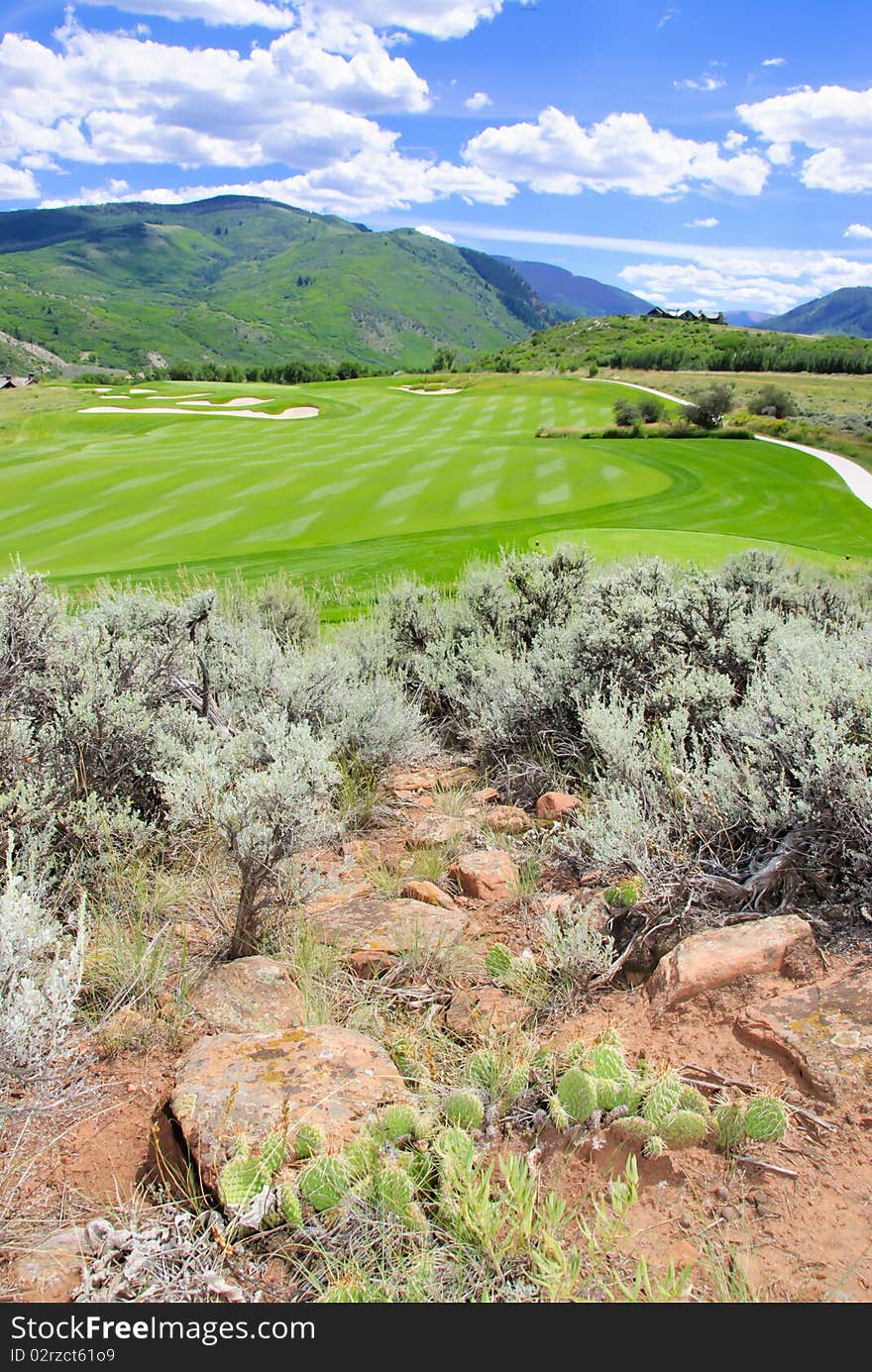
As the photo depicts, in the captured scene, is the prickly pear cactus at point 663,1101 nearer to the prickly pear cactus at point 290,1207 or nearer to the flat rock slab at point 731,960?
the flat rock slab at point 731,960

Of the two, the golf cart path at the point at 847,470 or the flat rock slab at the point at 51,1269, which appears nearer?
the flat rock slab at the point at 51,1269

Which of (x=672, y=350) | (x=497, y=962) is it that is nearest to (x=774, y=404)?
(x=672, y=350)

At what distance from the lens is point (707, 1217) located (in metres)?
1.80

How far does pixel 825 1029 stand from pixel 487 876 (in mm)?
1714

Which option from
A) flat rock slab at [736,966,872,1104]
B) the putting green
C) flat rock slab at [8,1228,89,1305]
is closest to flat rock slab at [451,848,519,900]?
flat rock slab at [736,966,872,1104]

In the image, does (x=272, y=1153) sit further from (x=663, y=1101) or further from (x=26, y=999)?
(x=663, y=1101)

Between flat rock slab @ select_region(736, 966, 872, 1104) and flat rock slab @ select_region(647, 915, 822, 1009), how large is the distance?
0.12 meters

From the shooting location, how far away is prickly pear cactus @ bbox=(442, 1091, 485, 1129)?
81.1 inches

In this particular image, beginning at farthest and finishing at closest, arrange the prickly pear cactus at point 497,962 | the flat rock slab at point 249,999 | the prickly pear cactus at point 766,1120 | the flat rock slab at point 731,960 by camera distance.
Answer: the prickly pear cactus at point 497,962 < the flat rock slab at point 249,999 < the flat rock slab at point 731,960 < the prickly pear cactus at point 766,1120

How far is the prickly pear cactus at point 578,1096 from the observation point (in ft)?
6.64

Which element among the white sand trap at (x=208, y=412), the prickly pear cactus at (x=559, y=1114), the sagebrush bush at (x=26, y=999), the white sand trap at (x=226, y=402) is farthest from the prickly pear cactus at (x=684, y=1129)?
the white sand trap at (x=226, y=402)

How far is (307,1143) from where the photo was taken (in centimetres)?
197

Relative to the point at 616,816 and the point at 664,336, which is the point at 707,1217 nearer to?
the point at 616,816

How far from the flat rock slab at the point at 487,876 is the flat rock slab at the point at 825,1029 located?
1405mm
